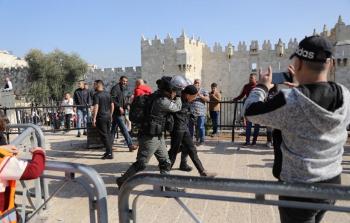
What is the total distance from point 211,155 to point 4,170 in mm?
5404

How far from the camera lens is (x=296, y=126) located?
6.01ft

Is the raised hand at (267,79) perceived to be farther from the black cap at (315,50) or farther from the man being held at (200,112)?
the man being held at (200,112)

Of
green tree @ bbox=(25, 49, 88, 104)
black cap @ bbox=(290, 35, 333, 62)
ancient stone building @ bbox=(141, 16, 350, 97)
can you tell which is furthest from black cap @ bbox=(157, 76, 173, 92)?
green tree @ bbox=(25, 49, 88, 104)

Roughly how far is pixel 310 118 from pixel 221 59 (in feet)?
127

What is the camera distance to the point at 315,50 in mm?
1812

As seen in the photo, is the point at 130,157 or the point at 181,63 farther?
the point at 181,63

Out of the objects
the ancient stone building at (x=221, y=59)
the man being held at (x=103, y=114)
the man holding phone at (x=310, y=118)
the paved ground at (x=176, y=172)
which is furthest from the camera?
the ancient stone building at (x=221, y=59)

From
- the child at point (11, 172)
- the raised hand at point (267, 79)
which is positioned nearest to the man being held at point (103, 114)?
the child at point (11, 172)

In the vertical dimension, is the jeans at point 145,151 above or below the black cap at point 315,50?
below

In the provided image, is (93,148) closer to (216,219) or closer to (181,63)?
(216,219)

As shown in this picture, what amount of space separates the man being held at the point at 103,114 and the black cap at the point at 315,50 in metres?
5.63

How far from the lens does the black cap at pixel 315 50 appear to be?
5.94 feet

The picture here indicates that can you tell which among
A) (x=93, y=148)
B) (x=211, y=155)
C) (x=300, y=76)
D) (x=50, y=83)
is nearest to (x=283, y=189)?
(x=300, y=76)

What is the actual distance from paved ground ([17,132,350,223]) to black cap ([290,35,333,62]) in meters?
2.46
